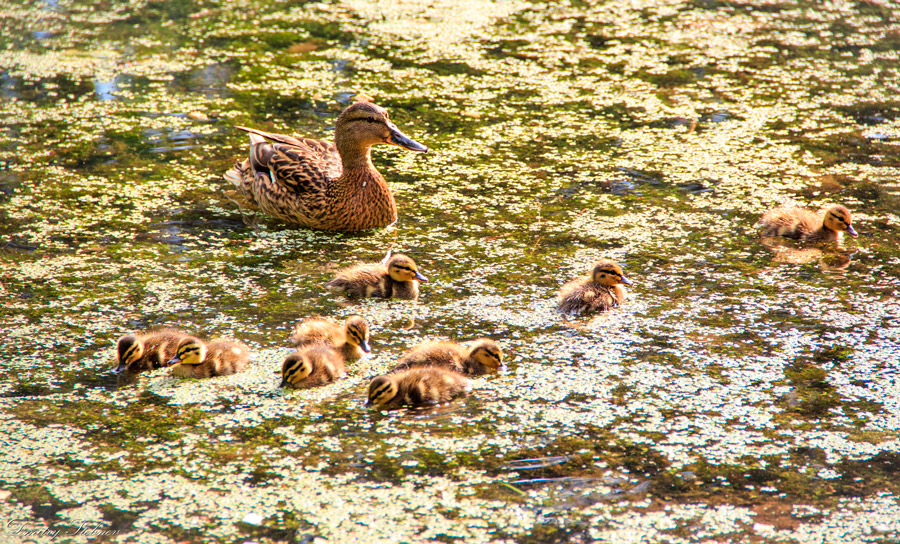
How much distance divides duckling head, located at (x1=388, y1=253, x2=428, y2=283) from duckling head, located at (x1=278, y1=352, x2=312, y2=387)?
879 mm

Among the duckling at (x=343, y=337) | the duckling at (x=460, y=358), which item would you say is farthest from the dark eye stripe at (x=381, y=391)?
the duckling at (x=343, y=337)

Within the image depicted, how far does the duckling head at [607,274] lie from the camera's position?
4.19 m

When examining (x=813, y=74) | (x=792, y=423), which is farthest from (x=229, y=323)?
(x=813, y=74)

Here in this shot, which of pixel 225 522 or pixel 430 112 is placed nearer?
pixel 225 522

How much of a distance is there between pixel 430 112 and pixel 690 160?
1924 millimetres

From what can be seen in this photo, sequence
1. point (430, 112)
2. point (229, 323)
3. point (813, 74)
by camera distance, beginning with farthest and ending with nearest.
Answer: point (813, 74), point (430, 112), point (229, 323)

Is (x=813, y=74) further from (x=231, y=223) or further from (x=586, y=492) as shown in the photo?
(x=586, y=492)

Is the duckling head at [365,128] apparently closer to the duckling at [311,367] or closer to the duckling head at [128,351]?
the duckling at [311,367]

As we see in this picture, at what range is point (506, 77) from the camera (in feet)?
24.1

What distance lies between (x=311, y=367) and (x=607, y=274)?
146cm

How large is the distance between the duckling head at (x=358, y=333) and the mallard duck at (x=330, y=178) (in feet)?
4.87

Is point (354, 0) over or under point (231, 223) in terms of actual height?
over

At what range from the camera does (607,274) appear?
420 cm

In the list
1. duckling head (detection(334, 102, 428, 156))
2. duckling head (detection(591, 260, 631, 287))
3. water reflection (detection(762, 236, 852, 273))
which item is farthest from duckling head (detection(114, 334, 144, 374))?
water reflection (detection(762, 236, 852, 273))
